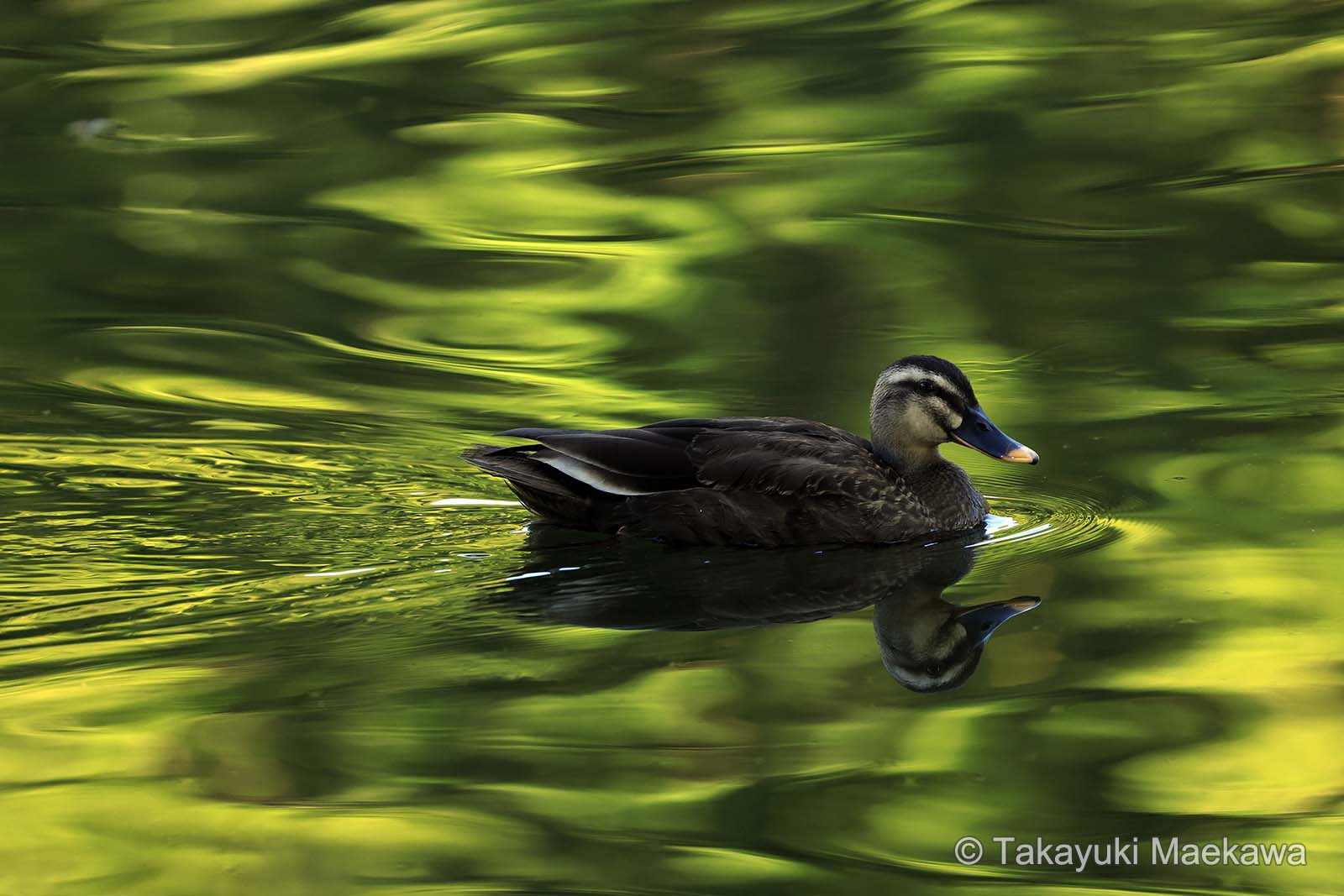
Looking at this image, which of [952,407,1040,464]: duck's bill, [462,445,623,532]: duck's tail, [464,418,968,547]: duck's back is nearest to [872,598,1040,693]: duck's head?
A: [464,418,968,547]: duck's back

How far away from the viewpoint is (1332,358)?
35.7 feet

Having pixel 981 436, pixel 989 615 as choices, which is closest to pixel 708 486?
pixel 981 436

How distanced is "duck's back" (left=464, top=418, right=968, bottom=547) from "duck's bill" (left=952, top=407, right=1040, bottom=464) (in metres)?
0.35

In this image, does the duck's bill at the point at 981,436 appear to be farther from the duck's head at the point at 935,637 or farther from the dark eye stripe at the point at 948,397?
the duck's head at the point at 935,637

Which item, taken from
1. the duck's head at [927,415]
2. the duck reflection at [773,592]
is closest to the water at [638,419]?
the duck reflection at [773,592]

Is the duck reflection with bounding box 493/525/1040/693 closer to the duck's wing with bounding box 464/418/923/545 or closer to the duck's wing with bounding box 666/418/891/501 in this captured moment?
the duck's wing with bounding box 464/418/923/545

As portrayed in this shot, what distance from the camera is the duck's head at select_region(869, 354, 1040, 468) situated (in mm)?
8938

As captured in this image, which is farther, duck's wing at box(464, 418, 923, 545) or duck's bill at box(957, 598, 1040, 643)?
duck's wing at box(464, 418, 923, 545)

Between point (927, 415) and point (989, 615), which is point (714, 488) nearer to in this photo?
point (927, 415)

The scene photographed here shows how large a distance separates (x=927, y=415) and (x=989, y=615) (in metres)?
1.60

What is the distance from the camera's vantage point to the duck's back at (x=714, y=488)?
28.2ft

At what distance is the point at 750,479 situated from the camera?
8.66 meters

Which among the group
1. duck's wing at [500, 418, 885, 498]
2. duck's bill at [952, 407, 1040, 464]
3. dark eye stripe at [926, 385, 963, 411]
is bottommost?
duck's wing at [500, 418, 885, 498]

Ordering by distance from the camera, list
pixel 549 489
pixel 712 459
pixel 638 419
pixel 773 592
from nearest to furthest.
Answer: pixel 773 592, pixel 549 489, pixel 712 459, pixel 638 419
